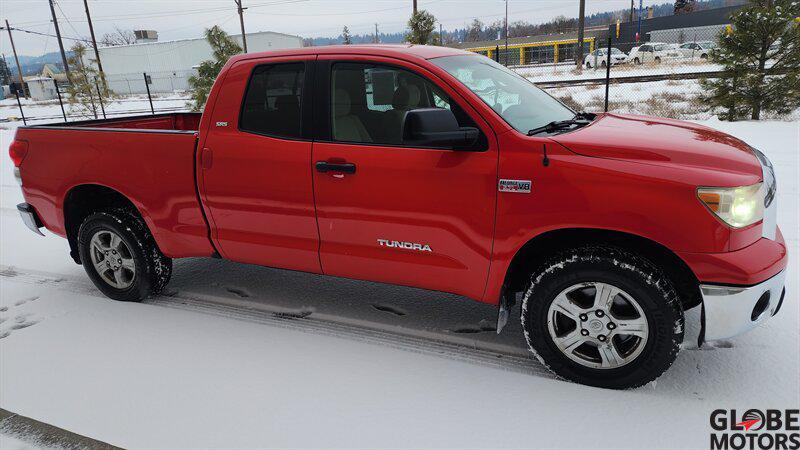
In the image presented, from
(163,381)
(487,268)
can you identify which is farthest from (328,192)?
(163,381)

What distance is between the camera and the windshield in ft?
10.2

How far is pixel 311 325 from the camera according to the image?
3.77 metres

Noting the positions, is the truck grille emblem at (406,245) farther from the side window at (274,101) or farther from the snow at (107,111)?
the snow at (107,111)

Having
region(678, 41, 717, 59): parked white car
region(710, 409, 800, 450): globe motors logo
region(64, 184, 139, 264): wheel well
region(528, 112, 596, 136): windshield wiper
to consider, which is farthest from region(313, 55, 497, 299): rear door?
region(678, 41, 717, 59): parked white car

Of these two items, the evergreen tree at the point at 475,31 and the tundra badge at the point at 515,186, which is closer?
the tundra badge at the point at 515,186

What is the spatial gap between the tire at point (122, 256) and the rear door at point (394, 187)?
1.67m

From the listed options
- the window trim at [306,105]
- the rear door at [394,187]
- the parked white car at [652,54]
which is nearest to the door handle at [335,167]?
the rear door at [394,187]

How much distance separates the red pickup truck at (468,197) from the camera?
258cm

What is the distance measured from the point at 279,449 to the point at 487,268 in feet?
4.78

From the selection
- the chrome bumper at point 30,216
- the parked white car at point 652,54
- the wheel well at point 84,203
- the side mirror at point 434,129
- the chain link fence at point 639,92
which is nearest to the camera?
the side mirror at point 434,129

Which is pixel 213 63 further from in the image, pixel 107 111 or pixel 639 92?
pixel 107 111

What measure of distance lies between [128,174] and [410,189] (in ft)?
7.82

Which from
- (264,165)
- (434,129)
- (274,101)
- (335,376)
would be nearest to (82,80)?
(274,101)

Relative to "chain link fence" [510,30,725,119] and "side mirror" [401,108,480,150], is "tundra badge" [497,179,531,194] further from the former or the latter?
"chain link fence" [510,30,725,119]
